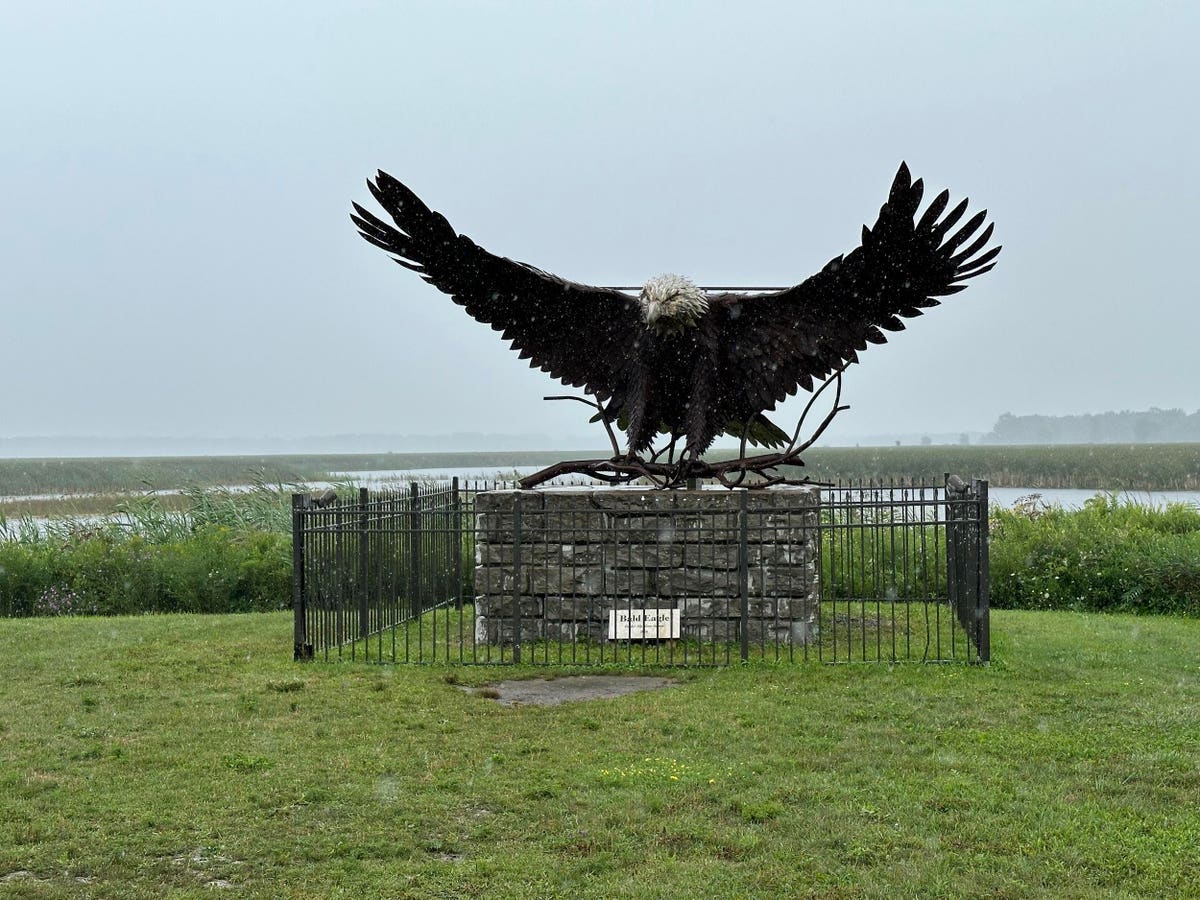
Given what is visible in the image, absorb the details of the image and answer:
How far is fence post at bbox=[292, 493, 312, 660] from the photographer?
9789mm

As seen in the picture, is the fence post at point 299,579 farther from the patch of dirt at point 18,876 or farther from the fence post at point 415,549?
the patch of dirt at point 18,876

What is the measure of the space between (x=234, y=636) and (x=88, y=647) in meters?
1.40

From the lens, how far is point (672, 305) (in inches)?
395

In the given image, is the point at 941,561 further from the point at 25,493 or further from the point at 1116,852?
the point at 25,493

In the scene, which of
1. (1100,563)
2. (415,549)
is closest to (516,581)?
(415,549)

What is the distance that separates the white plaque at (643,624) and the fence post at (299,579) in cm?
276

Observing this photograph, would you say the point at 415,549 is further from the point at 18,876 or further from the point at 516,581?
the point at 18,876

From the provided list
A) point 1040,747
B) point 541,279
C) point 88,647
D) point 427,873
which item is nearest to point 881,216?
point 541,279

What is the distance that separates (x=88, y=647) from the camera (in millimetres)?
10906

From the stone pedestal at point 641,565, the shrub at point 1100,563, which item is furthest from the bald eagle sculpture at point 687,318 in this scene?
the shrub at point 1100,563

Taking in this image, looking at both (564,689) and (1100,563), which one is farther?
(1100,563)

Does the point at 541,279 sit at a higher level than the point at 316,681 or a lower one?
higher

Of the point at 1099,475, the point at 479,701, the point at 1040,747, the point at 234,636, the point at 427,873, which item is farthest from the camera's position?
the point at 1099,475

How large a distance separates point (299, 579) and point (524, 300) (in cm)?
334
